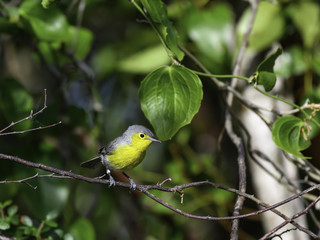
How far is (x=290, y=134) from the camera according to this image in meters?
1.25

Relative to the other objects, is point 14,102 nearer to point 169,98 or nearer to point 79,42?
point 79,42

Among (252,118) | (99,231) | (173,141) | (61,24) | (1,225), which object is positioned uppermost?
(61,24)

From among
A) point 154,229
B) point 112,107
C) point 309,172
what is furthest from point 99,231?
point 309,172

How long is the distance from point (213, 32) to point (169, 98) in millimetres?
834

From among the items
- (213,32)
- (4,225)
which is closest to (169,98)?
→ (4,225)

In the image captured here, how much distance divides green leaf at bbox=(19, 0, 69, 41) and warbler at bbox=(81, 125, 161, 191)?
45 centimetres

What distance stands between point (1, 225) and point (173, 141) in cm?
122

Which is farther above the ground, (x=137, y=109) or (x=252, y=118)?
(x=252, y=118)

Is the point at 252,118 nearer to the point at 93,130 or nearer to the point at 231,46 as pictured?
the point at 231,46

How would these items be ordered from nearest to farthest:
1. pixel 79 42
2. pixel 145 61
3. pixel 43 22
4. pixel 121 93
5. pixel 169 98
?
pixel 169 98 → pixel 43 22 → pixel 79 42 → pixel 145 61 → pixel 121 93

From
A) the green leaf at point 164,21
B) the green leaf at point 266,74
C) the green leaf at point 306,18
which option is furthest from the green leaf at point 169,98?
the green leaf at point 306,18

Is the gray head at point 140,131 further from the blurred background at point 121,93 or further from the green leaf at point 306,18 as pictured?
the green leaf at point 306,18

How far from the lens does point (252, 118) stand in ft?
6.10

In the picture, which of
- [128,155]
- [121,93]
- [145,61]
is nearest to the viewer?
[128,155]
